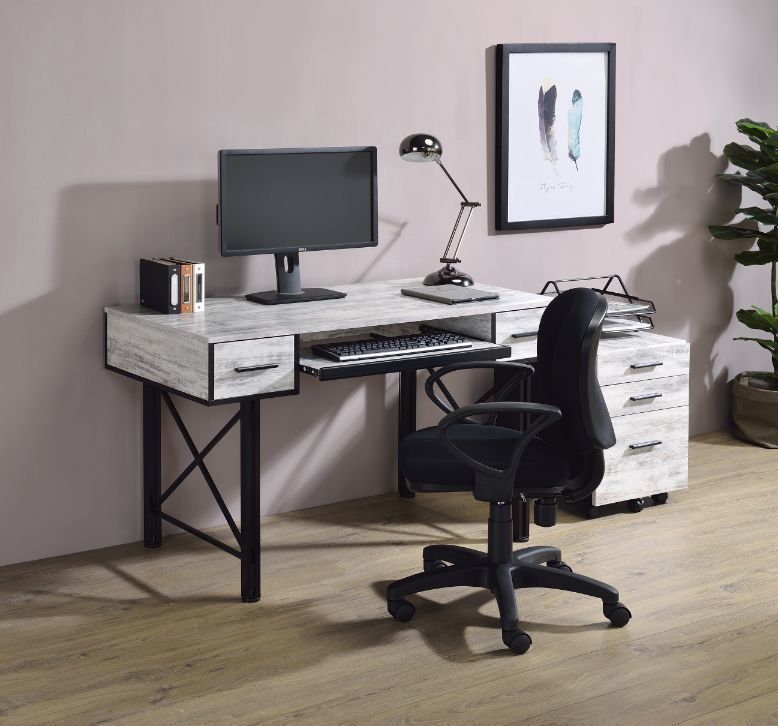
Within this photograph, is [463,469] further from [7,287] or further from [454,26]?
[454,26]

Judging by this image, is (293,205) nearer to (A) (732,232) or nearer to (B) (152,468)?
(B) (152,468)

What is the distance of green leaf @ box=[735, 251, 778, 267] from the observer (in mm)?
5020

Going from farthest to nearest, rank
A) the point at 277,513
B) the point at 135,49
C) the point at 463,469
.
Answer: the point at 277,513 → the point at 135,49 → the point at 463,469

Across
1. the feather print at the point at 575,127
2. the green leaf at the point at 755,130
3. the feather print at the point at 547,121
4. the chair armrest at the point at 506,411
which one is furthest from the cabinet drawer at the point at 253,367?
the green leaf at the point at 755,130

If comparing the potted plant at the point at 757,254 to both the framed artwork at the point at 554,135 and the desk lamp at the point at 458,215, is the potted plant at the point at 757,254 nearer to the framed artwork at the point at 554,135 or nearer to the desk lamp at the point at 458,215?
the framed artwork at the point at 554,135

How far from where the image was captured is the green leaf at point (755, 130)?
193 inches

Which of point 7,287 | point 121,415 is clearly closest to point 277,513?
point 121,415

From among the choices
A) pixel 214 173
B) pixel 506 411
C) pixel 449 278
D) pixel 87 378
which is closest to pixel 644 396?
pixel 449 278

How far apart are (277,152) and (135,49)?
1.71 feet

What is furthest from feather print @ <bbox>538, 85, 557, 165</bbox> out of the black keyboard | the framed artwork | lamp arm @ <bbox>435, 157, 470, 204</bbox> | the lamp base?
the black keyboard

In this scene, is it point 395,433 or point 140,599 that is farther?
point 395,433

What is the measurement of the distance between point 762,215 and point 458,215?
53.2 inches

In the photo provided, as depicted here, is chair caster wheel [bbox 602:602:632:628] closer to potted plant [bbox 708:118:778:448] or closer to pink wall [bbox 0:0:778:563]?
pink wall [bbox 0:0:778:563]

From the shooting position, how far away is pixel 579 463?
127 inches
